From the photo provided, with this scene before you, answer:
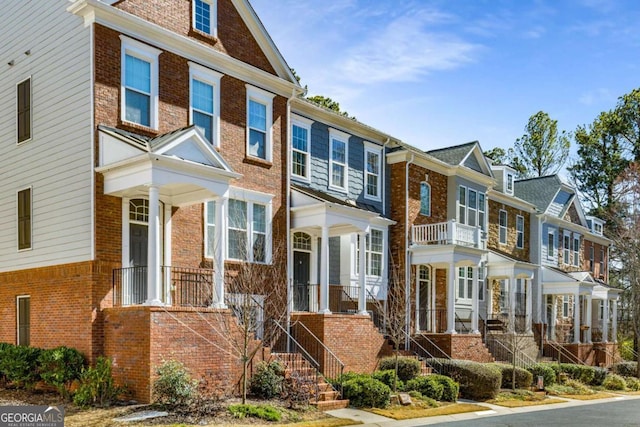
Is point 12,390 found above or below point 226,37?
below

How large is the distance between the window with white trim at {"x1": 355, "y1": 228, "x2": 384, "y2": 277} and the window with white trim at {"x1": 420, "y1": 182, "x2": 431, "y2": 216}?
2.79 metres

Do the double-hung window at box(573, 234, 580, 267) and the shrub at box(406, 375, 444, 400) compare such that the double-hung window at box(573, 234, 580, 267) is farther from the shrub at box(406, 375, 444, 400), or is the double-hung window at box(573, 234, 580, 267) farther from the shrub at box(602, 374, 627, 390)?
the shrub at box(406, 375, 444, 400)

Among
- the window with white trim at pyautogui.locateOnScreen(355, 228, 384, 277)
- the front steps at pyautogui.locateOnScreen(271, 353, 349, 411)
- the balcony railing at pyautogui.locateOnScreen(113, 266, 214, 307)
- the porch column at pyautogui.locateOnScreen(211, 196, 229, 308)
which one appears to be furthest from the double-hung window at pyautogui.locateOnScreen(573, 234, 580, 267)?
the porch column at pyautogui.locateOnScreen(211, 196, 229, 308)

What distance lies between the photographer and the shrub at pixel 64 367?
15.3 m

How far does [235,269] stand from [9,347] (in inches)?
246

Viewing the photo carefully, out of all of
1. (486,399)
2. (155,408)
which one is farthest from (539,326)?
(155,408)

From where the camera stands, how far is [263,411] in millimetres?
14531

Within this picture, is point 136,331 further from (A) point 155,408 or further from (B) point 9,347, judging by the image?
(B) point 9,347

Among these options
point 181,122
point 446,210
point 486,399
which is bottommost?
point 486,399

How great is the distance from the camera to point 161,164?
15.5 meters

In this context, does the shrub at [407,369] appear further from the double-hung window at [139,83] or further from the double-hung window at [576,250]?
the double-hung window at [576,250]

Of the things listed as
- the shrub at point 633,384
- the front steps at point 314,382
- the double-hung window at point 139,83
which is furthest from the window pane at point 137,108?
the shrub at point 633,384

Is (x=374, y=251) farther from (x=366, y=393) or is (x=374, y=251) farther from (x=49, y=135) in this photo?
(x=49, y=135)

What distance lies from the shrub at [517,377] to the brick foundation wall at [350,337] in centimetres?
487
